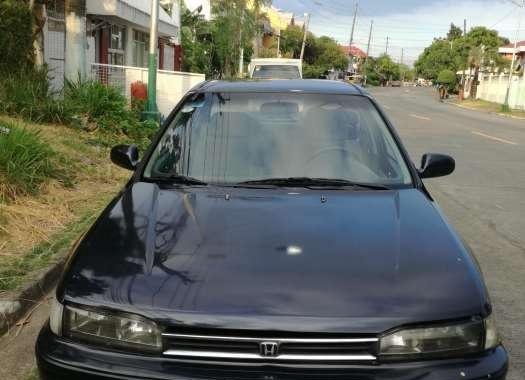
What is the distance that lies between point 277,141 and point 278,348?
184 cm

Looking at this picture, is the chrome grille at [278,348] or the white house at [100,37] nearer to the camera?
the chrome grille at [278,348]

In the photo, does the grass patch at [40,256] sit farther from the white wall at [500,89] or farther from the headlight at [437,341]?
the white wall at [500,89]

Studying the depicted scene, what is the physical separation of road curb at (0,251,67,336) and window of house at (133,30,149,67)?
2161cm

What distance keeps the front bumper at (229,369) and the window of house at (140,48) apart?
947 inches

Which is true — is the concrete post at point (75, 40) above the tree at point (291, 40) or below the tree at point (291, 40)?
below

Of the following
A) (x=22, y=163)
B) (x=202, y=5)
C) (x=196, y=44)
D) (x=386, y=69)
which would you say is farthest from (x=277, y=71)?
(x=386, y=69)

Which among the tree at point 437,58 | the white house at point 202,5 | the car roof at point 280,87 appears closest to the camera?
the car roof at point 280,87

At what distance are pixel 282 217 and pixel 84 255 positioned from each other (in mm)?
927

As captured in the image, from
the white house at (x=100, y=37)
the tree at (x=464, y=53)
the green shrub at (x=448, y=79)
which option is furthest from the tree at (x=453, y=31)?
the white house at (x=100, y=37)

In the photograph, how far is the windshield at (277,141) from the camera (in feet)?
12.1

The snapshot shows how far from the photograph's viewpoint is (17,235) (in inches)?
214

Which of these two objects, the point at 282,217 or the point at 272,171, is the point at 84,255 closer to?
the point at 282,217

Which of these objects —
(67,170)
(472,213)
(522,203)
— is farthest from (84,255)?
(522,203)

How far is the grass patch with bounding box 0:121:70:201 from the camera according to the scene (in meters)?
6.18
